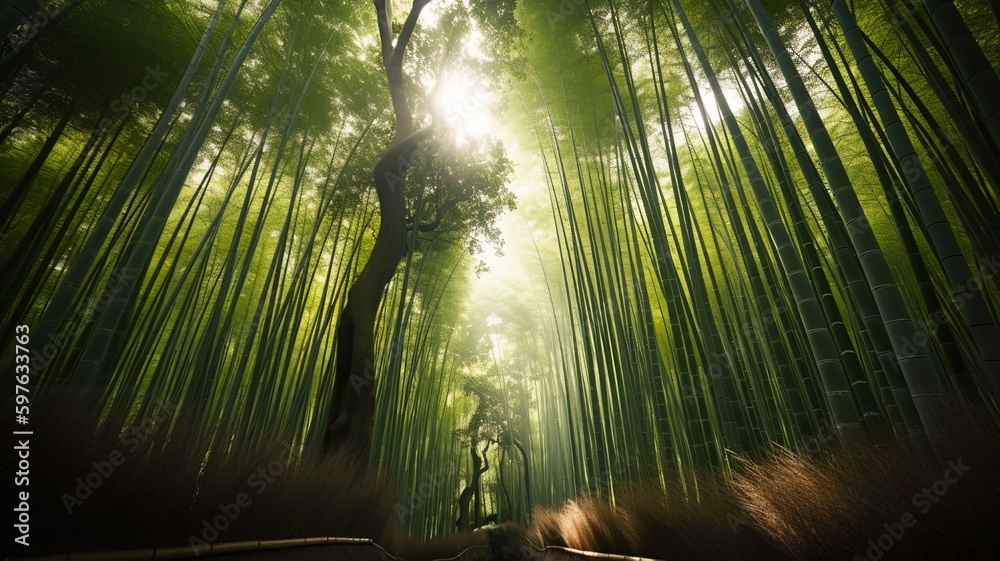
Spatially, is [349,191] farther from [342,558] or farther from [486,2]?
[342,558]

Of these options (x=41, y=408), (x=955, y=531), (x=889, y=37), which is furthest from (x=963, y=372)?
(x=889, y=37)

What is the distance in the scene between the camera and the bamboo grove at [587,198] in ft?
3.85

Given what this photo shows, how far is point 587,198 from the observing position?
11.2ft

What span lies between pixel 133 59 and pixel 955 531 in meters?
4.84

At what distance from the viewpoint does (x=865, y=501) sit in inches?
27.8
